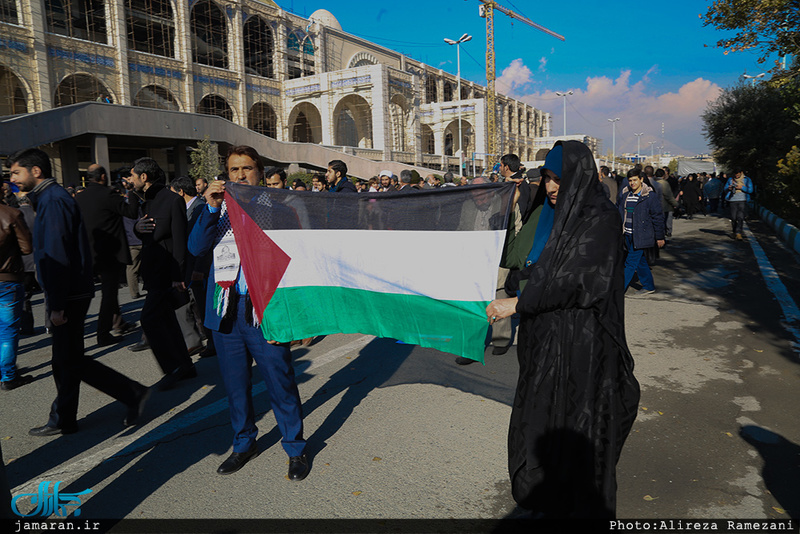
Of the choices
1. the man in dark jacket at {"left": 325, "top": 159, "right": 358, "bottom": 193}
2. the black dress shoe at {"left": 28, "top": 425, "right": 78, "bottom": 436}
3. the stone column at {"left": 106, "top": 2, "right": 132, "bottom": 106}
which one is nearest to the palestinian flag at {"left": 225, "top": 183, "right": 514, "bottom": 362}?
the black dress shoe at {"left": 28, "top": 425, "right": 78, "bottom": 436}

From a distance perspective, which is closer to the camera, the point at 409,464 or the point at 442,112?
the point at 409,464

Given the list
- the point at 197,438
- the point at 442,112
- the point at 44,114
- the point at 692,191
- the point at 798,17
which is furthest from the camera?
the point at 442,112

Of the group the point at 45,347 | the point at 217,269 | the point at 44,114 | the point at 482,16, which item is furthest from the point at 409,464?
the point at 482,16

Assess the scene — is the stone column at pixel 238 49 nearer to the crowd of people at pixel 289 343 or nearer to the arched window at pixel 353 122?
the arched window at pixel 353 122

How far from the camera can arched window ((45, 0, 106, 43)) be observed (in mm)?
33719

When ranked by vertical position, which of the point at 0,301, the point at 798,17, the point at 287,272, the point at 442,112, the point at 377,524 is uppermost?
the point at 442,112

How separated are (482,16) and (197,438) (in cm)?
9342

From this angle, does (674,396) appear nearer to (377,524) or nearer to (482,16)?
(377,524)

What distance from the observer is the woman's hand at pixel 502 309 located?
2715mm

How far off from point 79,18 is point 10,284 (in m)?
39.4

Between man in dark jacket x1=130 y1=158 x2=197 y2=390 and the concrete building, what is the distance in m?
22.0

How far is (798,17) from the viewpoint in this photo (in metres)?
10.6

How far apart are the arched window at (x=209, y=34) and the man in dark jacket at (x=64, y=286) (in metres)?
42.8

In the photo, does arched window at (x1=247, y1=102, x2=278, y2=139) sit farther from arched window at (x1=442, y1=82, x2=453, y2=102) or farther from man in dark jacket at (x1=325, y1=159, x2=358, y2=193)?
man in dark jacket at (x1=325, y1=159, x2=358, y2=193)
